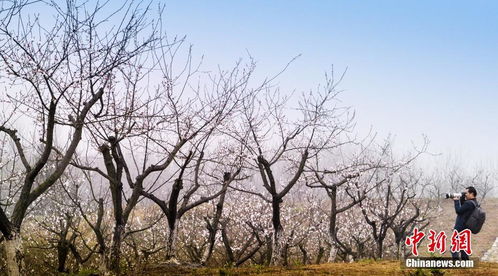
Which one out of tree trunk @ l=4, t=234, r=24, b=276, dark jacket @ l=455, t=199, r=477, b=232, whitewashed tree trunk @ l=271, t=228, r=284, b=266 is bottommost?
whitewashed tree trunk @ l=271, t=228, r=284, b=266

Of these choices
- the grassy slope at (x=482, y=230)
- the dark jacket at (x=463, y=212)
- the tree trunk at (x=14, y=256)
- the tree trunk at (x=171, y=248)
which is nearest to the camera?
the tree trunk at (x=14, y=256)

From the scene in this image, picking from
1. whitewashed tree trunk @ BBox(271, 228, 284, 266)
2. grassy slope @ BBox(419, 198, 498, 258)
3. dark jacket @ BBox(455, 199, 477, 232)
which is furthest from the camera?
grassy slope @ BBox(419, 198, 498, 258)

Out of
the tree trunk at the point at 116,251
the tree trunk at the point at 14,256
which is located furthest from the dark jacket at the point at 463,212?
the tree trunk at the point at 14,256

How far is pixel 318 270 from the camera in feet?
30.7

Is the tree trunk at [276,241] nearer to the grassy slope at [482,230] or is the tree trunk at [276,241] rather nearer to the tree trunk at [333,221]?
the tree trunk at [333,221]

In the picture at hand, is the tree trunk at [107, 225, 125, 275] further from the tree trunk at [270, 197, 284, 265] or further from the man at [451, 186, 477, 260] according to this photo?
→ the man at [451, 186, 477, 260]

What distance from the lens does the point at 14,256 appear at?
269 inches

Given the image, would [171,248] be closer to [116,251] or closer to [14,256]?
[116,251]

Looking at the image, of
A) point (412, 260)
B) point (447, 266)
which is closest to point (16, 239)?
point (412, 260)

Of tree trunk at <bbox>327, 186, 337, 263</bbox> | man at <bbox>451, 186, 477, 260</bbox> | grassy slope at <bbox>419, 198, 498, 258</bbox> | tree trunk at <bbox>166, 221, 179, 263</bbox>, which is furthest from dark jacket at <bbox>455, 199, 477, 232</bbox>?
grassy slope at <bbox>419, 198, 498, 258</bbox>

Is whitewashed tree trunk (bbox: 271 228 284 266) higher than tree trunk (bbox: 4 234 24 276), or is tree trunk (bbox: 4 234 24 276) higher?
tree trunk (bbox: 4 234 24 276)

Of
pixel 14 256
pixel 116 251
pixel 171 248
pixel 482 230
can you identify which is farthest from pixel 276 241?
pixel 482 230

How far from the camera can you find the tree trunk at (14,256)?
22.1 ft

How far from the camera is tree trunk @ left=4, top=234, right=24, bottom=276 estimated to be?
675cm
